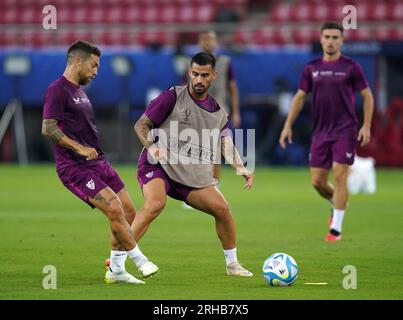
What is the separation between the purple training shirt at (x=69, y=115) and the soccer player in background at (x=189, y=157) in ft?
1.71

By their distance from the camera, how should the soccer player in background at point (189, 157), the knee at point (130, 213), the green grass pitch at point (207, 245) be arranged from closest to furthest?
the green grass pitch at point (207, 245) → the soccer player in background at point (189, 157) → the knee at point (130, 213)

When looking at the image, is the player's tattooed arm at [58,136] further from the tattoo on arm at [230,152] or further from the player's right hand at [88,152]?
the tattoo on arm at [230,152]

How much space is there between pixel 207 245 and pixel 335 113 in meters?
2.50

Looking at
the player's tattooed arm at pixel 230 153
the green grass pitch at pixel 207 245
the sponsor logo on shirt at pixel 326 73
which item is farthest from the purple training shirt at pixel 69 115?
the sponsor logo on shirt at pixel 326 73

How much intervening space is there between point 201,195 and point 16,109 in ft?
63.5

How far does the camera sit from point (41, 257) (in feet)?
41.9

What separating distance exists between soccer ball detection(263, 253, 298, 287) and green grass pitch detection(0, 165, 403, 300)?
0.11 meters

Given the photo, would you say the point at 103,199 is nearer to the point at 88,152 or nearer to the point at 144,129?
the point at 88,152

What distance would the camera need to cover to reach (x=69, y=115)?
10938 millimetres

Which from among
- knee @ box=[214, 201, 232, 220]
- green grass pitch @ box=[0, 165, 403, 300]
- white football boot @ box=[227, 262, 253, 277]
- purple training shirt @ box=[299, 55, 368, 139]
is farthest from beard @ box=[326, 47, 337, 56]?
white football boot @ box=[227, 262, 253, 277]

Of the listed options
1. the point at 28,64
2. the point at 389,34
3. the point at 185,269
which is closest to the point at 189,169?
the point at 185,269

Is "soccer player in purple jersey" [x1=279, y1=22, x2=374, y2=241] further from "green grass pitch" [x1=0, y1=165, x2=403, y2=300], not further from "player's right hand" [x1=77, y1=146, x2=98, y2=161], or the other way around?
"player's right hand" [x1=77, y1=146, x2=98, y2=161]

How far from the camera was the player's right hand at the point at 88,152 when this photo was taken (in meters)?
10.5
